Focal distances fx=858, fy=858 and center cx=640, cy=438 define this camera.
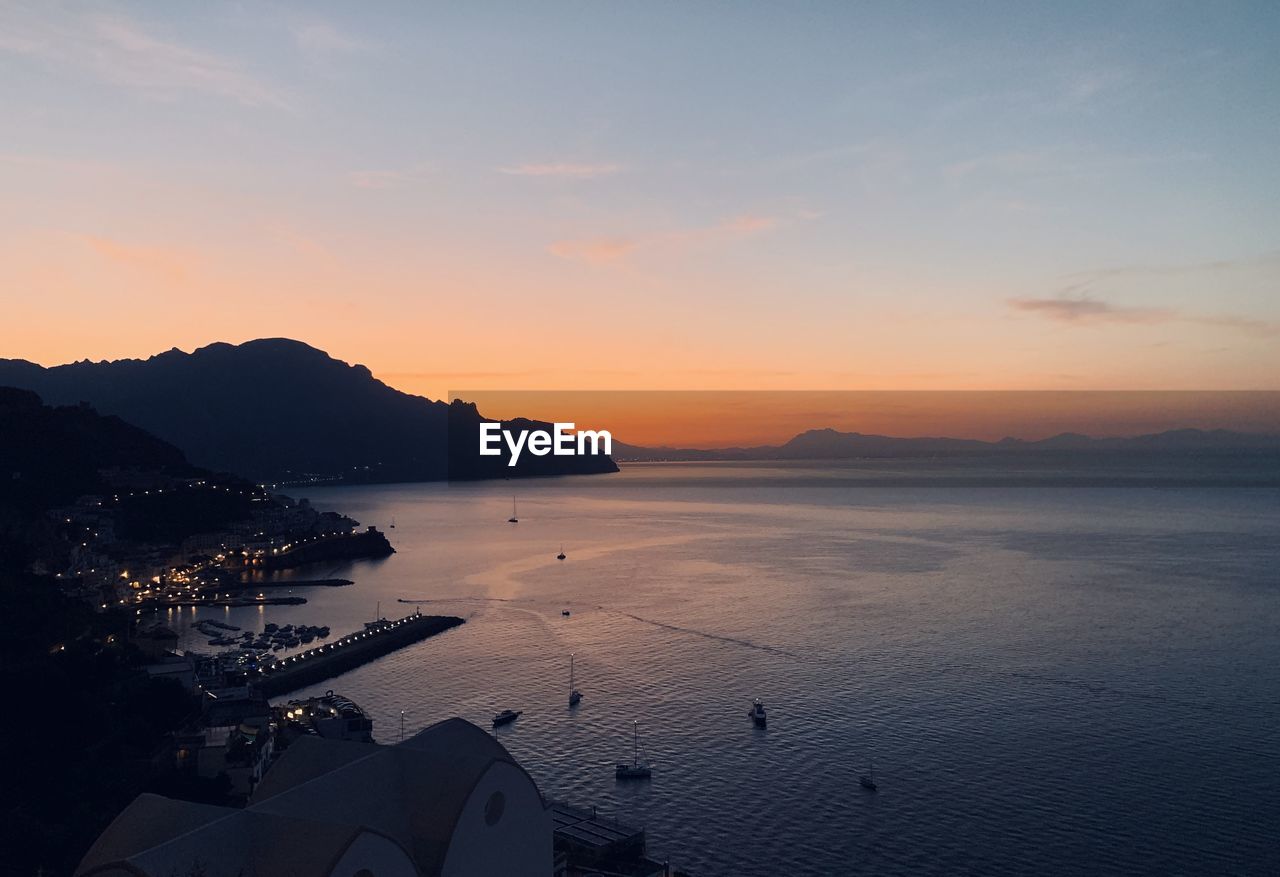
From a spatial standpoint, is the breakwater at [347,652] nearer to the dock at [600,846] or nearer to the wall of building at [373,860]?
the dock at [600,846]

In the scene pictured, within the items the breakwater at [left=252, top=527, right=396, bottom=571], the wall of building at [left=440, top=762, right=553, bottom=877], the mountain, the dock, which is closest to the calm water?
the dock

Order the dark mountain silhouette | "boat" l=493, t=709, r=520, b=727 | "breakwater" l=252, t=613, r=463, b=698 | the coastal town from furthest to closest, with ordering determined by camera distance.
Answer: the dark mountain silhouette < "breakwater" l=252, t=613, r=463, b=698 < "boat" l=493, t=709, r=520, b=727 < the coastal town

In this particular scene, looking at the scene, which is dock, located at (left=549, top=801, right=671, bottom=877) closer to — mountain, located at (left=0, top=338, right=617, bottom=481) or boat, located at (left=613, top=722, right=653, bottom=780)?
boat, located at (left=613, top=722, right=653, bottom=780)

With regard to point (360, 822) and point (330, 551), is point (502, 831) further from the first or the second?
point (330, 551)

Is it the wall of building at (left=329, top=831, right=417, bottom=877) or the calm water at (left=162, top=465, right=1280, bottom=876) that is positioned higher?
the wall of building at (left=329, top=831, right=417, bottom=877)

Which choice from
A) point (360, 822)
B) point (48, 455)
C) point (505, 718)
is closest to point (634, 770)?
point (505, 718)

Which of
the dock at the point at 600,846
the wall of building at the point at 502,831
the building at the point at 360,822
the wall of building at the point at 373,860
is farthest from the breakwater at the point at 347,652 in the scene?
the wall of building at the point at 373,860
